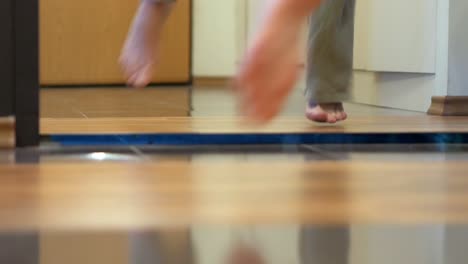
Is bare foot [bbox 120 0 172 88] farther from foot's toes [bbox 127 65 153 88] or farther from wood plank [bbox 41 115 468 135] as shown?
wood plank [bbox 41 115 468 135]

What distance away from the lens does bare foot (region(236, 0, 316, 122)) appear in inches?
34.4

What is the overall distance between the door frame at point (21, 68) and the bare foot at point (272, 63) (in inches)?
30.2

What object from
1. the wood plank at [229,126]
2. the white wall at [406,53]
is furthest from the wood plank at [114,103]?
the white wall at [406,53]

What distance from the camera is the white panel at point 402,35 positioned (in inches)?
92.8

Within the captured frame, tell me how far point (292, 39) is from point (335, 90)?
0.95m

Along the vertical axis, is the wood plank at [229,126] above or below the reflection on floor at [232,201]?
above

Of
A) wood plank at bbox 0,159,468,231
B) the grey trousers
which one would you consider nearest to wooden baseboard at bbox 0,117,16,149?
wood plank at bbox 0,159,468,231

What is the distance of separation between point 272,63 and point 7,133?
830 millimetres

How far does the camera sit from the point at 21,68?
1.58 m

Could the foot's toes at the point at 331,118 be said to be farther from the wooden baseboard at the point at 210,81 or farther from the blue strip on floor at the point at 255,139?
the wooden baseboard at the point at 210,81

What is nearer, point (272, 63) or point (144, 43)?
point (272, 63)

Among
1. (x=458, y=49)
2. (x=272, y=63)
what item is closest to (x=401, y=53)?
(x=458, y=49)

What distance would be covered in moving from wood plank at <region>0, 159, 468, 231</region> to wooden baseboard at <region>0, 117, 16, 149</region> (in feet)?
0.73

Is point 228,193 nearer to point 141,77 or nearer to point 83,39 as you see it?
point 141,77
